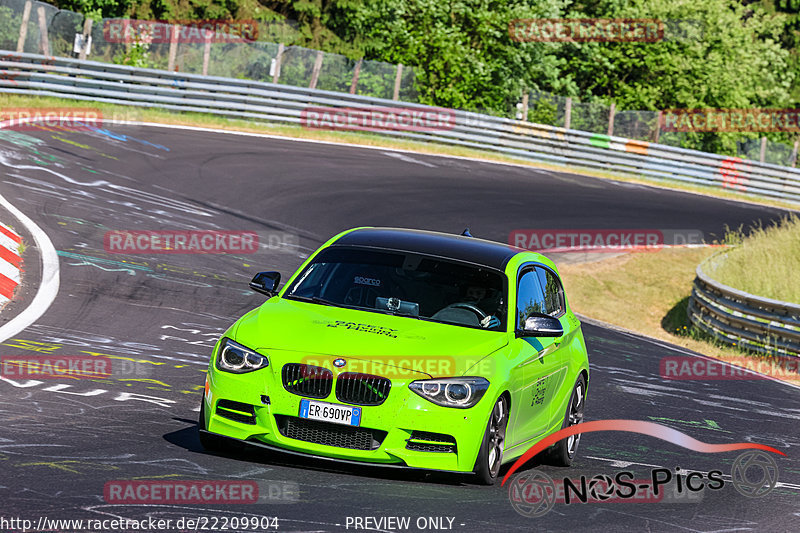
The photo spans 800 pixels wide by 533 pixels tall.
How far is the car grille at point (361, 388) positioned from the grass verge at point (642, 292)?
42.9 feet

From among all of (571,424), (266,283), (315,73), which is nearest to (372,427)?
(266,283)

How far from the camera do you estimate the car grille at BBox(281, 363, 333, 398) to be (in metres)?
7.13

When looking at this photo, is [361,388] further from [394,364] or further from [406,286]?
[406,286]

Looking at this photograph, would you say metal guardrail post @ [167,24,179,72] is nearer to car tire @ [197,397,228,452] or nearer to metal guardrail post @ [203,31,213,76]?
metal guardrail post @ [203,31,213,76]

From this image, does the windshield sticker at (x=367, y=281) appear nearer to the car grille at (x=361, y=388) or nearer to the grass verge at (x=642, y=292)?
the car grille at (x=361, y=388)

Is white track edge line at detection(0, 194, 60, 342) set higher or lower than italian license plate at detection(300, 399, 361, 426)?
lower

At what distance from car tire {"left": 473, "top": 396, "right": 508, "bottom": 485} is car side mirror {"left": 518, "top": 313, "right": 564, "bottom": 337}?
63 centimetres

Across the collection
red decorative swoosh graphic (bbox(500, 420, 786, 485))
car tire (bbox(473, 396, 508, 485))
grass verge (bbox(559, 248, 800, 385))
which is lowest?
grass verge (bbox(559, 248, 800, 385))

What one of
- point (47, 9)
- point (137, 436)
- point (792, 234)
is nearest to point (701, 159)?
point (792, 234)

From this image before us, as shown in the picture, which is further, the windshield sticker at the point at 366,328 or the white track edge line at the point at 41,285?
the white track edge line at the point at 41,285

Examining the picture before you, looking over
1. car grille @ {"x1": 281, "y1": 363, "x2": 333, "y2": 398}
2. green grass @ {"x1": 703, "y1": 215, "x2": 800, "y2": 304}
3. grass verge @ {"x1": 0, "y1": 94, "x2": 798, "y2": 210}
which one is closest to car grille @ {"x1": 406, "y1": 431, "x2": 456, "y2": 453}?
car grille @ {"x1": 281, "y1": 363, "x2": 333, "y2": 398}

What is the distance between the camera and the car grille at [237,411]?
23.7ft

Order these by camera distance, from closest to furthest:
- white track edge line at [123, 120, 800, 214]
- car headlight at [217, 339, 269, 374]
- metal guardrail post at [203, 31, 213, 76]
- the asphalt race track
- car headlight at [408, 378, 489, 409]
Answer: the asphalt race track
car headlight at [408, 378, 489, 409]
car headlight at [217, 339, 269, 374]
white track edge line at [123, 120, 800, 214]
metal guardrail post at [203, 31, 213, 76]

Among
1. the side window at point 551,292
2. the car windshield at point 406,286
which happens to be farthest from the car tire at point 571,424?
the car windshield at point 406,286
